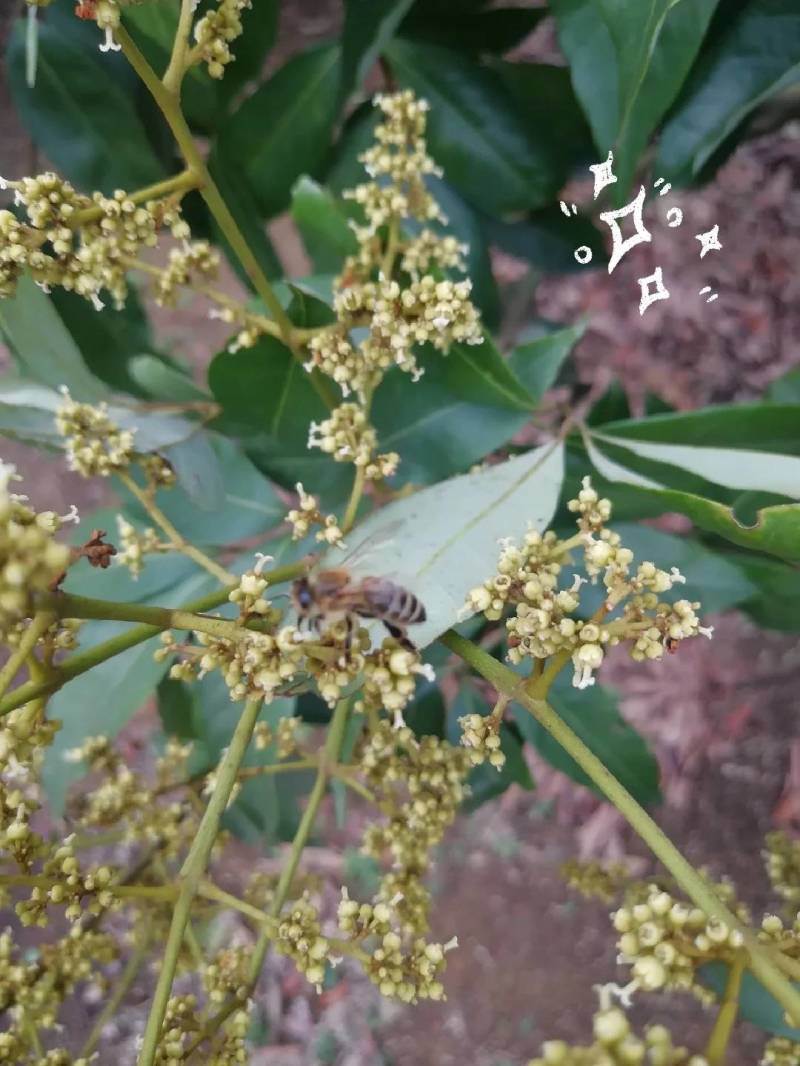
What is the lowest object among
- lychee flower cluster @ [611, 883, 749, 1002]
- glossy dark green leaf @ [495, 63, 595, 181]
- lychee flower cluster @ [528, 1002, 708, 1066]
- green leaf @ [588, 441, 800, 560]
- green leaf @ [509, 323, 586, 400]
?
lychee flower cluster @ [528, 1002, 708, 1066]

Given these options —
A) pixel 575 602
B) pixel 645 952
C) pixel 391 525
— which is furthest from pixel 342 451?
pixel 645 952

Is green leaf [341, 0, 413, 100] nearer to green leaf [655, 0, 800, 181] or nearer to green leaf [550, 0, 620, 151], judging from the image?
green leaf [550, 0, 620, 151]

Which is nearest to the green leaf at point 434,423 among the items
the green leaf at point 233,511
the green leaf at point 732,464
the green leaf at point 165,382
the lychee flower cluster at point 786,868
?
the green leaf at point 732,464

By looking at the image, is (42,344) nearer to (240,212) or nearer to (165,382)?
(165,382)

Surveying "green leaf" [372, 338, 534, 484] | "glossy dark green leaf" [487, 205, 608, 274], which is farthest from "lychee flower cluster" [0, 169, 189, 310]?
"glossy dark green leaf" [487, 205, 608, 274]

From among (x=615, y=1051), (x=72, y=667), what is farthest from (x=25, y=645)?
(x=615, y=1051)

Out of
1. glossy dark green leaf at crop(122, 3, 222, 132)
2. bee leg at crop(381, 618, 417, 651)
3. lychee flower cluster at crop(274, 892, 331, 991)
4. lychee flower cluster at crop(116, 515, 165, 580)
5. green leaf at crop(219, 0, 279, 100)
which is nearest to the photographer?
bee leg at crop(381, 618, 417, 651)
